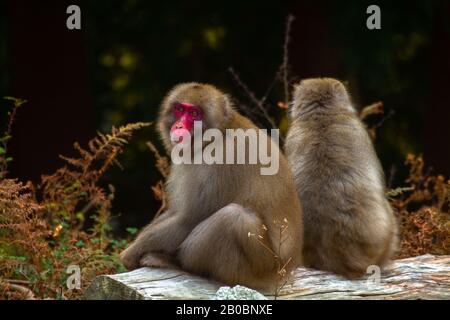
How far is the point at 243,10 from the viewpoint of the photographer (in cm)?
1279

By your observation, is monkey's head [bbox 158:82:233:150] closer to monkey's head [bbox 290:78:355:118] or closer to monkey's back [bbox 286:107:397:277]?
monkey's back [bbox 286:107:397:277]

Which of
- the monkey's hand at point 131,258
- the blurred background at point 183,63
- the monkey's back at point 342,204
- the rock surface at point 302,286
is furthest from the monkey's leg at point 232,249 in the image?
the blurred background at point 183,63

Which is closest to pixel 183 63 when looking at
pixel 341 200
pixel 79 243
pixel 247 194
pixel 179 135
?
pixel 79 243

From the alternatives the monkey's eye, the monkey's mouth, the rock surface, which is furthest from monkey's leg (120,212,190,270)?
the monkey's eye

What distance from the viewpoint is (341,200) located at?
6695mm

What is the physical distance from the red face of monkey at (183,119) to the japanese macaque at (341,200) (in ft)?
3.28

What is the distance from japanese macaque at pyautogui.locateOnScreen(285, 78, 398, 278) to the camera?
21.9ft

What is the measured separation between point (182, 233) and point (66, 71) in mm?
6156

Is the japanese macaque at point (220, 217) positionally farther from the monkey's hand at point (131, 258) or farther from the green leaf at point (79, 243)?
the green leaf at point (79, 243)

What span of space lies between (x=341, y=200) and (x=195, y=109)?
48.6 inches

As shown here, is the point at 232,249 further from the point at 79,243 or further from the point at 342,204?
the point at 79,243

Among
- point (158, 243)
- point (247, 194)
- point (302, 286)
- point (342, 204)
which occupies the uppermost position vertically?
point (247, 194)

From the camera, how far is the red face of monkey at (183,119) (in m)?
6.21

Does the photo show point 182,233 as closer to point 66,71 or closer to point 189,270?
point 189,270
